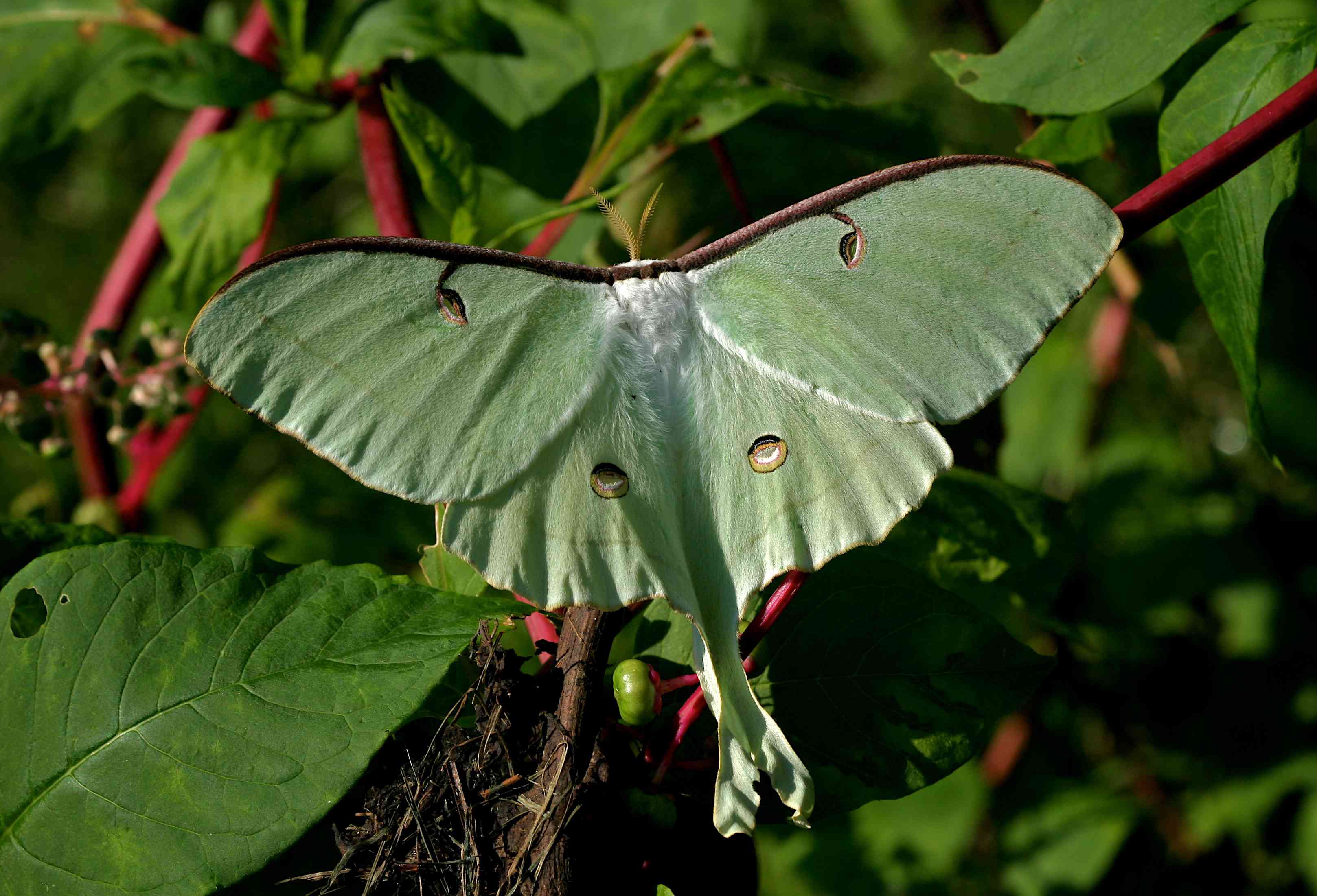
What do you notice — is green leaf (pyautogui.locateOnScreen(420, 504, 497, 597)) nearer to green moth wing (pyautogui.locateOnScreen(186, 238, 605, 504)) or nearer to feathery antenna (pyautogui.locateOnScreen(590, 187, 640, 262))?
green moth wing (pyautogui.locateOnScreen(186, 238, 605, 504))

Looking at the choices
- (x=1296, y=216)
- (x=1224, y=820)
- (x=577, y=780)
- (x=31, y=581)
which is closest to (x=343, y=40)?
(x=31, y=581)

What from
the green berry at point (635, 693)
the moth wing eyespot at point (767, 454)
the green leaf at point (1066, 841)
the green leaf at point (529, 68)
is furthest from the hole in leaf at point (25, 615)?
the green leaf at point (1066, 841)

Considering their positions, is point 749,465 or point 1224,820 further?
point 1224,820

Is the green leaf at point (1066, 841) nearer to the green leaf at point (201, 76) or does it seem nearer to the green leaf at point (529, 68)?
the green leaf at point (529, 68)

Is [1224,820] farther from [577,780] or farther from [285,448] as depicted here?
[285,448]

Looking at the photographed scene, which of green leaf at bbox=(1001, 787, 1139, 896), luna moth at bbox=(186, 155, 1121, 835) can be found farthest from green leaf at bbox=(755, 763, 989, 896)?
luna moth at bbox=(186, 155, 1121, 835)

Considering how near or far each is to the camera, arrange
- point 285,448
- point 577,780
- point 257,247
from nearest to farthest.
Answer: point 577,780
point 257,247
point 285,448

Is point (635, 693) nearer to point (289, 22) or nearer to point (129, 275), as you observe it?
point (289, 22)

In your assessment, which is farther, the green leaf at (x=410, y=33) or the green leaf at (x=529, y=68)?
the green leaf at (x=529, y=68)
